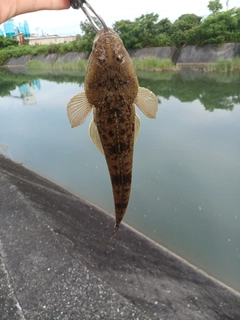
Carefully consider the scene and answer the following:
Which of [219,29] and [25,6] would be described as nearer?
[25,6]

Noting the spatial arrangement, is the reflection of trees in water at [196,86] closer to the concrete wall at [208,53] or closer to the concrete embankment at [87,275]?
the concrete wall at [208,53]

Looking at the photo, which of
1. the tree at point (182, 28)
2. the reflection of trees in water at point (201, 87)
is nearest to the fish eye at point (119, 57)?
the reflection of trees in water at point (201, 87)

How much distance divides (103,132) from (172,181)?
254 inches

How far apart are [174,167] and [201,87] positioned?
10.6 m

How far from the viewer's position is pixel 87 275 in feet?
12.2

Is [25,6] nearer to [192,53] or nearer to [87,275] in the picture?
[87,275]

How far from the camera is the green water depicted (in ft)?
19.5

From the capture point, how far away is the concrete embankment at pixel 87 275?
11.0ft

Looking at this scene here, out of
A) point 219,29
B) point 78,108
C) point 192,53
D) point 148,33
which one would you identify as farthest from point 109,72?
point 148,33

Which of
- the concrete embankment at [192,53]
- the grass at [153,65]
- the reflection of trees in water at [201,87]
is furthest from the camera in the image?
the concrete embankment at [192,53]

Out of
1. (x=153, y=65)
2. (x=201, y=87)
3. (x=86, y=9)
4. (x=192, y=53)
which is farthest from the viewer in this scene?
(x=192, y=53)

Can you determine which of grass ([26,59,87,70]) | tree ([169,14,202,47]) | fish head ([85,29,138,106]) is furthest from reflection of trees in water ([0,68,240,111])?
fish head ([85,29,138,106])

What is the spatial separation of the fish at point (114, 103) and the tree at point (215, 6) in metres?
29.5

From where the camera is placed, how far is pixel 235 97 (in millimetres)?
14680
